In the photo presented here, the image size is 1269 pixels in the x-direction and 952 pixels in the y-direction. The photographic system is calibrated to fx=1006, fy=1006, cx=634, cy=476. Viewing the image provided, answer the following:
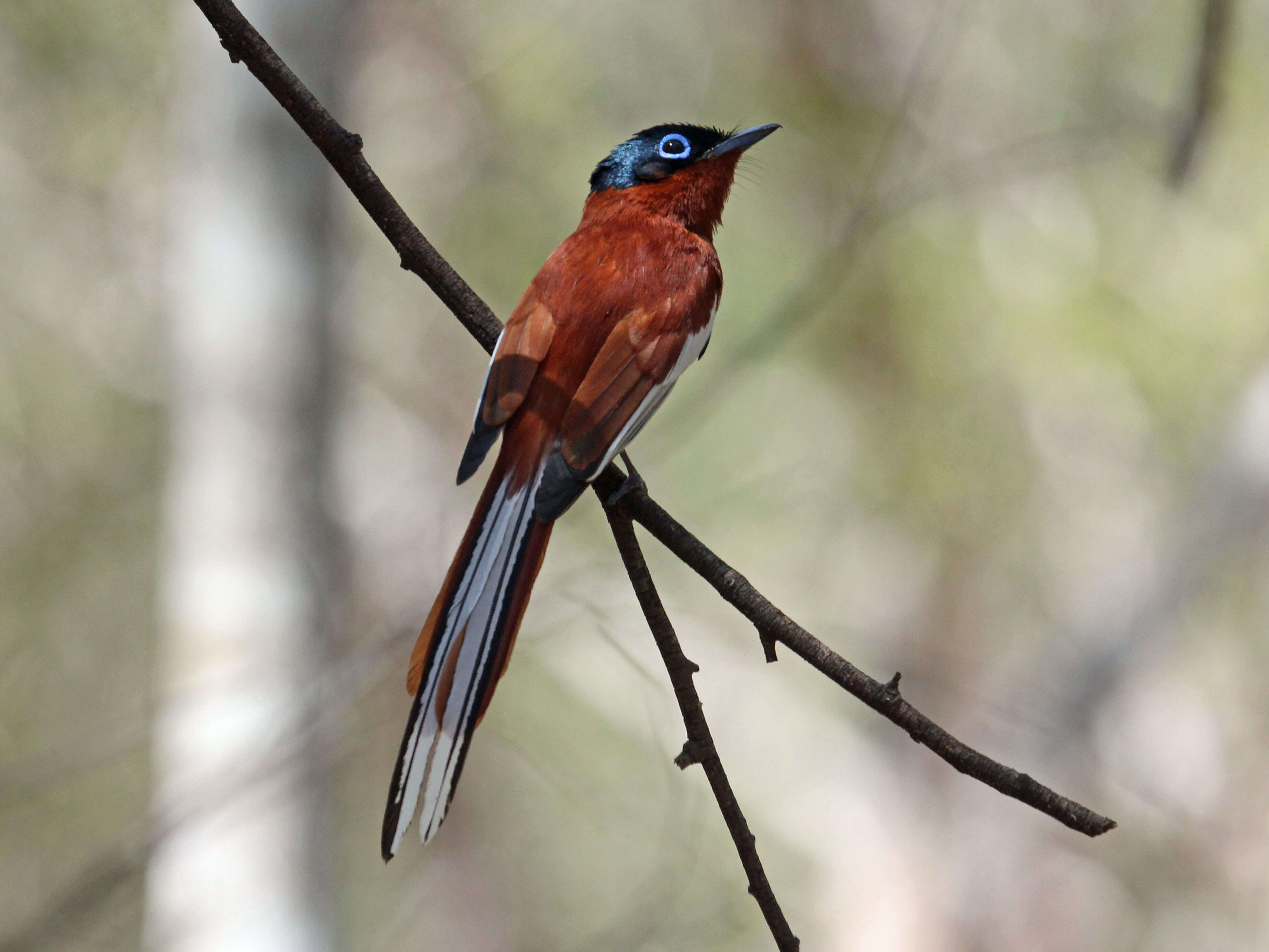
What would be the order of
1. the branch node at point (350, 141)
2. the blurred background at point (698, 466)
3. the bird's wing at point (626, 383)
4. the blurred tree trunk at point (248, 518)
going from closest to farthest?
the branch node at point (350, 141)
the bird's wing at point (626, 383)
the blurred tree trunk at point (248, 518)
the blurred background at point (698, 466)

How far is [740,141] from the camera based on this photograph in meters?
2.59

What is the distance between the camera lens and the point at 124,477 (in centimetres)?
749

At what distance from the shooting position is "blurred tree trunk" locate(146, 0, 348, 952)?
13.4 feet

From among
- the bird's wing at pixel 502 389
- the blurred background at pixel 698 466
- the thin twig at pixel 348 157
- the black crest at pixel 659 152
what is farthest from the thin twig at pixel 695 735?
the blurred background at pixel 698 466

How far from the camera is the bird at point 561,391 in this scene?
157 cm

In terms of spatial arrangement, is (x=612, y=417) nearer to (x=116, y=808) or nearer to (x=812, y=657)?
(x=812, y=657)

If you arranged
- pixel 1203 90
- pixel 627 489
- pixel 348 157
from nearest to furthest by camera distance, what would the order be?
1. pixel 348 157
2. pixel 627 489
3. pixel 1203 90

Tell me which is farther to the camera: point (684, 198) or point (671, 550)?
point (684, 198)

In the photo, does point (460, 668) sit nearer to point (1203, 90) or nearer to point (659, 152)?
point (659, 152)

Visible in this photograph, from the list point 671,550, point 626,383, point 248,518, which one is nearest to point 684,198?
point 626,383

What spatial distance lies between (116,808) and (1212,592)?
7224 mm

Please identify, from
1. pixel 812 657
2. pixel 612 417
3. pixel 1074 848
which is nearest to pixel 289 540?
pixel 612 417

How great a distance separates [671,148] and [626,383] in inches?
36.5

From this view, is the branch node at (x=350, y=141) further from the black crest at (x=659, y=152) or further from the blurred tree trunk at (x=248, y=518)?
the blurred tree trunk at (x=248, y=518)
